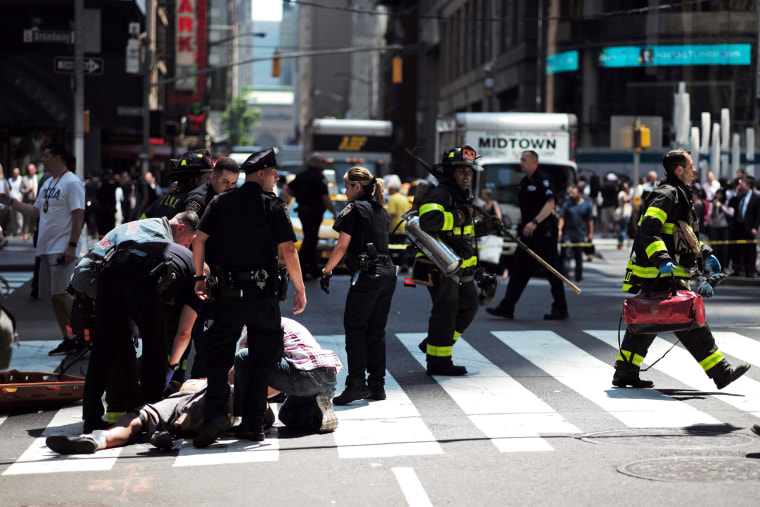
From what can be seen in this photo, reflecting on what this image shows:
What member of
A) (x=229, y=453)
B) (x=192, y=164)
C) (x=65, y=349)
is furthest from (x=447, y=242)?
(x=65, y=349)

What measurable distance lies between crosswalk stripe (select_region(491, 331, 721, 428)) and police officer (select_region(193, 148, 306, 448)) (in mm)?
2474

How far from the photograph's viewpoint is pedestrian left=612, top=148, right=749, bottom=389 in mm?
8820

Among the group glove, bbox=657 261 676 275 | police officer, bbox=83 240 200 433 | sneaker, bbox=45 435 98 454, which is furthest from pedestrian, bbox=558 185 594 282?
sneaker, bbox=45 435 98 454

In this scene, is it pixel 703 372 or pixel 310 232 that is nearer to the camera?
pixel 703 372

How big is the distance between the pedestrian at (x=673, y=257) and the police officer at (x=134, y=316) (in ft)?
11.4

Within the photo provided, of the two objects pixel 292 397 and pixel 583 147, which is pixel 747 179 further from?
pixel 583 147

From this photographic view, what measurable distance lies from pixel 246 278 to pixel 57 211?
431 centimetres

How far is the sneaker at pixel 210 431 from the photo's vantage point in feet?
23.6

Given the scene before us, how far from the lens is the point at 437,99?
7431 centimetres

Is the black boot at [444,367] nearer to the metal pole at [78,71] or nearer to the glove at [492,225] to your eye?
the glove at [492,225]

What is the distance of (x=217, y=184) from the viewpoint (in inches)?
352

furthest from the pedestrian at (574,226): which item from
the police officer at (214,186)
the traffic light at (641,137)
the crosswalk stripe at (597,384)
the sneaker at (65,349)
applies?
the police officer at (214,186)

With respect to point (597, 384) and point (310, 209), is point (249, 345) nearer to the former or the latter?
point (597, 384)

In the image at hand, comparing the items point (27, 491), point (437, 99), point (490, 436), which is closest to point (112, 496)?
point (27, 491)
